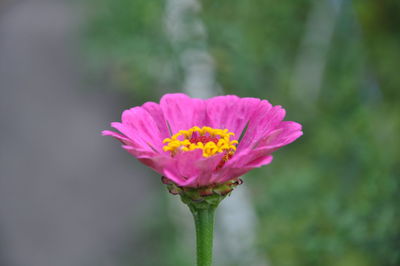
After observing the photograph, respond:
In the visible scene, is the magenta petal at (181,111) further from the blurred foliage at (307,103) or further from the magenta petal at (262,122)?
the blurred foliage at (307,103)

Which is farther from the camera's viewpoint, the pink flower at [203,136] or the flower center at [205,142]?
the flower center at [205,142]

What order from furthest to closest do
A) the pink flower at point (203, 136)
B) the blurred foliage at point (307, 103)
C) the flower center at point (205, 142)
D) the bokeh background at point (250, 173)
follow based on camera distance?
the bokeh background at point (250, 173)
the blurred foliage at point (307, 103)
the flower center at point (205, 142)
the pink flower at point (203, 136)

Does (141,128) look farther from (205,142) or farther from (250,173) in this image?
(250,173)

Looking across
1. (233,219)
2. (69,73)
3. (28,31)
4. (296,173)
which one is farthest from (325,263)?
(28,31)

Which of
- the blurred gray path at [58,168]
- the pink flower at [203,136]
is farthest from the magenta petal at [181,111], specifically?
the blurred gray path at [58,168]

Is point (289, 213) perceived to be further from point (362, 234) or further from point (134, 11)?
point (134, 11)

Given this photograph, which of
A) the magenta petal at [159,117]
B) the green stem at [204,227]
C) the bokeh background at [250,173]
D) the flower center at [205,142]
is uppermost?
the bokeh background at [250,173]

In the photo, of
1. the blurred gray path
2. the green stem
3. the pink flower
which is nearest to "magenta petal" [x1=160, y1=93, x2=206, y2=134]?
the pink flower
